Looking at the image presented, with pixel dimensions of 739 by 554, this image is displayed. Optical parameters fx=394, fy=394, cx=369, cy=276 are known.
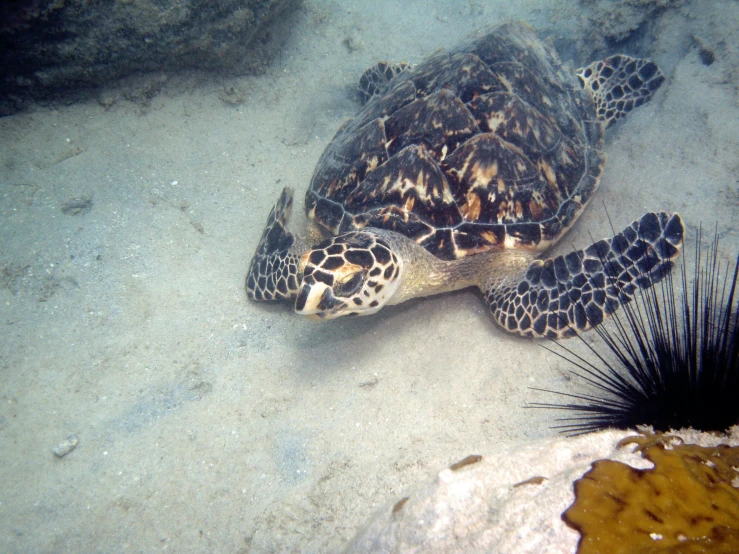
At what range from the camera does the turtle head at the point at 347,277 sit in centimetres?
281

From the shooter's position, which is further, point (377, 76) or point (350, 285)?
point (377, 76)

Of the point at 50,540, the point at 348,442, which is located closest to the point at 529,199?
the point at 348,442

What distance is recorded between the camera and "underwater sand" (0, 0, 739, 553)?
264 cm

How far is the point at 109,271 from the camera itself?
152 inches

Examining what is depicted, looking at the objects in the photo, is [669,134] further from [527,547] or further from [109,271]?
[109,271]

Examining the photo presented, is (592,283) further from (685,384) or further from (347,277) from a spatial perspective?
(347,277)

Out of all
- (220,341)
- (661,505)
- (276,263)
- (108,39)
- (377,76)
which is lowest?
(220,341)

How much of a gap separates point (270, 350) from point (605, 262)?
293 centimetres

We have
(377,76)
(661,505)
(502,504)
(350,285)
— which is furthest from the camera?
(377,76)

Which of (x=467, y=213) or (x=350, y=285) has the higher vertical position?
(x=467, y=213)

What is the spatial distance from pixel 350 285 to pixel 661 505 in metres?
2.05

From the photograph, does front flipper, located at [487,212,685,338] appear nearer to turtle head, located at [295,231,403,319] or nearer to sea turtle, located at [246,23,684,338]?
sea turtle, located at [246,23,684,338]

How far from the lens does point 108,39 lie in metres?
4.48

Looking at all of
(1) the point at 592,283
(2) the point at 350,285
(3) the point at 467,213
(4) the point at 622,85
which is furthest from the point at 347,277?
(4) the point at 622,85
